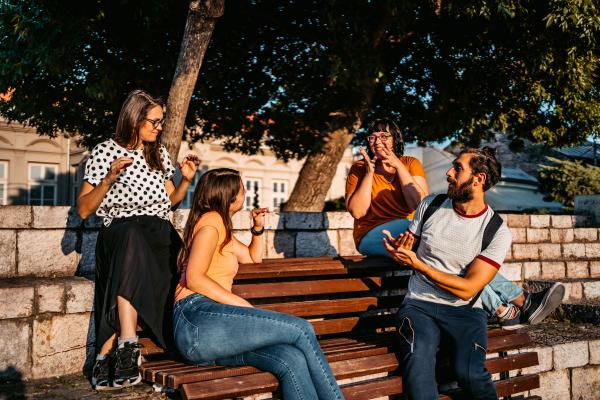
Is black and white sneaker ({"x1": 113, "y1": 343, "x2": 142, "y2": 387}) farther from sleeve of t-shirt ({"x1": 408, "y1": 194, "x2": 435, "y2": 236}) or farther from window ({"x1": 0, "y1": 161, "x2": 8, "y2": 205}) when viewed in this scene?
window ({"x1": 0, "y1": 161, "x2": 8, "y2": 205})

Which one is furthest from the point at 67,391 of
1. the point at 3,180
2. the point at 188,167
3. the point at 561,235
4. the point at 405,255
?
the point at 3,180

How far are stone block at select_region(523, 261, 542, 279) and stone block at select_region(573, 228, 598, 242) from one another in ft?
7.27

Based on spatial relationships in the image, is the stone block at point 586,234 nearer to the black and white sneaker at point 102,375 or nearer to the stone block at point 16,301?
the black and white sneaker at point 102,375

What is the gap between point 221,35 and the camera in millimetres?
12031

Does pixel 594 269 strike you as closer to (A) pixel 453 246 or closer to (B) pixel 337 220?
(B) pixel 337 220

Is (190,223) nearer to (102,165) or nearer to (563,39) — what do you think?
(102,165)

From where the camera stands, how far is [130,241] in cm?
371

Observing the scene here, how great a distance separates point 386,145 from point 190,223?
2.14 metres

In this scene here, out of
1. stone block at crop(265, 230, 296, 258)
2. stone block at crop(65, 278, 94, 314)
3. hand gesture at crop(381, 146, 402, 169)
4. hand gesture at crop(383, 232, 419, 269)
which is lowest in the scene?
stone block at crop(65, 278, 94, 314)

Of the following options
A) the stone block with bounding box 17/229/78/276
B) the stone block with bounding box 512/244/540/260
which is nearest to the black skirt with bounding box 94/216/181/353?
the stone block with bounding box 17/229/78/276

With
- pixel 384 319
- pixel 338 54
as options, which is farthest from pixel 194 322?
pixel 338 54

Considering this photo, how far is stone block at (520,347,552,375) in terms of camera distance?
5266 millimetres

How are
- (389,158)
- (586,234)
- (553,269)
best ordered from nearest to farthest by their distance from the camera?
(389,158) → (553,269) → (586,234)

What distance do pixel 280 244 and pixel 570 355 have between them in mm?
3117
